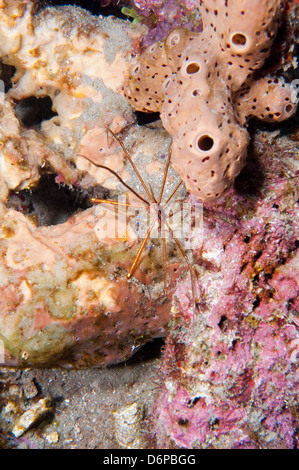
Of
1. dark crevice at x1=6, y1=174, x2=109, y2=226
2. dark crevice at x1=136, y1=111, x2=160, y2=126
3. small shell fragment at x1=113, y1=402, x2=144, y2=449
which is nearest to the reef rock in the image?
small shell fragment at x1=113, y1=402, x2=144, y2=449

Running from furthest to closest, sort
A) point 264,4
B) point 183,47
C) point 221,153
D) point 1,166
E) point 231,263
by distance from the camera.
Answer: point 1,166 → point 231,263 → point 183,47 → point 221,153 → point 264,4

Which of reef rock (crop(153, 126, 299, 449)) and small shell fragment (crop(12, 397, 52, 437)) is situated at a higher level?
reef rock (crop(153, 126, 299, 449))

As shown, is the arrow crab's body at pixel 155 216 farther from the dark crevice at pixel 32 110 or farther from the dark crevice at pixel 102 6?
the dark crevice at pixel 102 6

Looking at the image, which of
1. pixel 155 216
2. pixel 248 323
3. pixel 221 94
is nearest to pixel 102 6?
pixel 221 94

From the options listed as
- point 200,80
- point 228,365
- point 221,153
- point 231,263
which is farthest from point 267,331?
point 200,80

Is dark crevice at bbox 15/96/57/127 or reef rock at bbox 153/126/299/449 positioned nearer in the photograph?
reef rock at bbox 153/126/299/449

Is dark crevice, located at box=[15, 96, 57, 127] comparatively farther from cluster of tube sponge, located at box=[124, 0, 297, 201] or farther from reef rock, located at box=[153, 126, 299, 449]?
reef rock, located at box=[153, 126, 299, 449]

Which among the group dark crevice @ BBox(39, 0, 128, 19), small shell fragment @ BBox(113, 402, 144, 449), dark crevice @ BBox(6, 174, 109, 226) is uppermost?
dark crevice @ BBox(39, 0, 128, 19)

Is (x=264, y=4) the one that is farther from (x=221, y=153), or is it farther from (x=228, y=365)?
(x=228, y=365)
